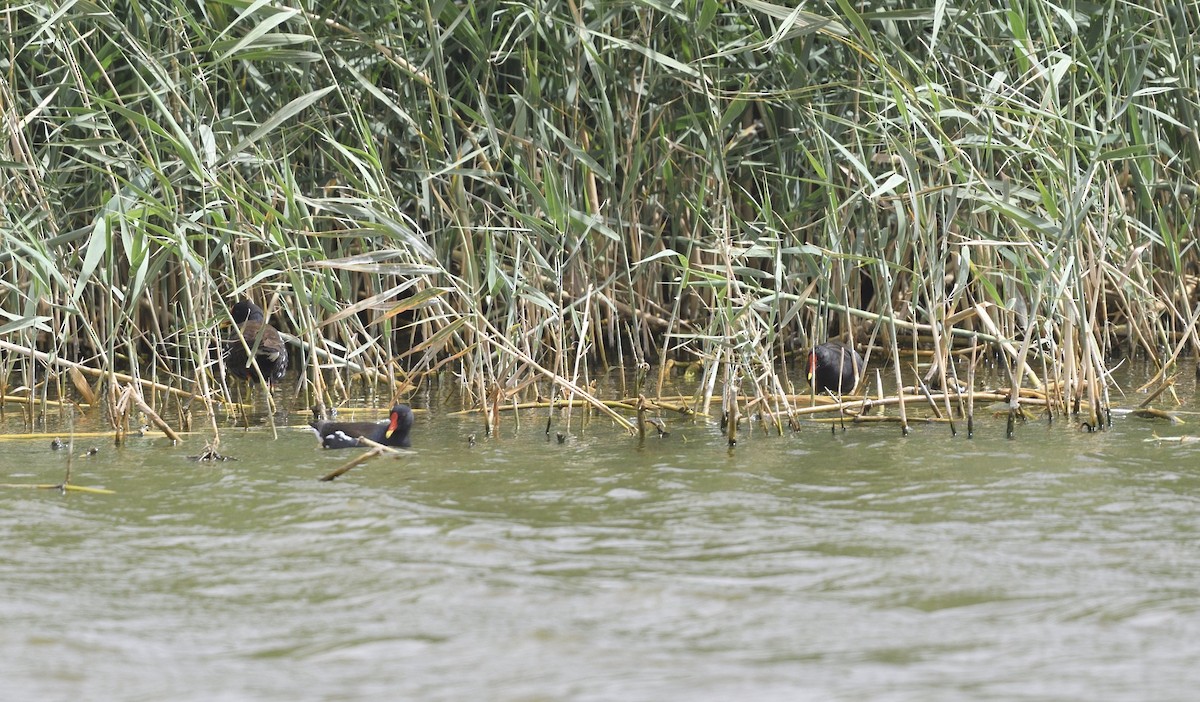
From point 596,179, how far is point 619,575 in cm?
454

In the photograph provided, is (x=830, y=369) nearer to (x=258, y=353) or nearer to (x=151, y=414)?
(x=258, y=353)

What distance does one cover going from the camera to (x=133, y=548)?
4.63m

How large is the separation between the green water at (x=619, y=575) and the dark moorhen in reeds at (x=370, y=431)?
0.29 metres

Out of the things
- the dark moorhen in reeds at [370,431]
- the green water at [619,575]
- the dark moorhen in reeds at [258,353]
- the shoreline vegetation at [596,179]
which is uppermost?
the shoreline vegetation at [596,179]

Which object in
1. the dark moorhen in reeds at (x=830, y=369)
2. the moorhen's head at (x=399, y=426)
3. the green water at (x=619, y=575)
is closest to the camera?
the green water at (x=619, y=575)

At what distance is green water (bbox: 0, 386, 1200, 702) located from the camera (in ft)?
11.1

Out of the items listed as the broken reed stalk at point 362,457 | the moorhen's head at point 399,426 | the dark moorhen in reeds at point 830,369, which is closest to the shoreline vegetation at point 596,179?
the dark moorhen in reeds at point 830,369

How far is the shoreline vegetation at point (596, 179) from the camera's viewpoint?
6129 millimetres

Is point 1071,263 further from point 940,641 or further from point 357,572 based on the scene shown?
point 357,572

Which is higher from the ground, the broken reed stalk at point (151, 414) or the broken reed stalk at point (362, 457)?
the broken reed stalk at point (151, 414)

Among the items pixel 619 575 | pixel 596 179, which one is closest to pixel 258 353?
pixel 596 179

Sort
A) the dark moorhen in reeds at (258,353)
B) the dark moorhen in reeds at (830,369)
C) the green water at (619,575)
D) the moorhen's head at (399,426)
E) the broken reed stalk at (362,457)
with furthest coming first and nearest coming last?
1. the dark moorhen in reeds at (258,353)
2. the dark moorhen in reeds at (830,369)
3. the moorhen's head at (399,426)
4. the broken reed stalk at (362,457)
5. the green water at (619,575)

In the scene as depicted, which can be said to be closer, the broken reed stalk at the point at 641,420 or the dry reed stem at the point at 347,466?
the dry reed stem at the point at 347,466

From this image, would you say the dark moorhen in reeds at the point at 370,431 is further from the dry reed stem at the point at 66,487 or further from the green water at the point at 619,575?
the dry reed stem at the point at 66,487
